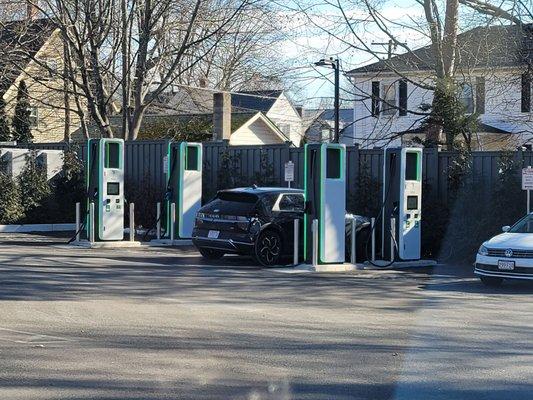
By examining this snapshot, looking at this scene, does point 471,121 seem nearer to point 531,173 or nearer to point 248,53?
point 531,173

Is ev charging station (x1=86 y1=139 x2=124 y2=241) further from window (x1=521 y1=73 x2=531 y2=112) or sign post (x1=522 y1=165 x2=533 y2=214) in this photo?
window (x1=521 y1=73 x2=531 y2=112)

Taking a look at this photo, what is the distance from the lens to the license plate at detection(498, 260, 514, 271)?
16422mm

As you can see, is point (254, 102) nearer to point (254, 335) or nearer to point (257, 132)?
point (257, 132)

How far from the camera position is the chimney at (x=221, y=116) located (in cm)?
3778

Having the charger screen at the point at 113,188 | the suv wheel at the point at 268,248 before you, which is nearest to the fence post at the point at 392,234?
the suv wheel at the point at 268,248

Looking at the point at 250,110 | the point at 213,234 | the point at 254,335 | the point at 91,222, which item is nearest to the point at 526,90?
the point at 213,234

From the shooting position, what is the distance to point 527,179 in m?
19.5

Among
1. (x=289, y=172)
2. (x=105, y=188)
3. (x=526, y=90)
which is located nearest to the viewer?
(x=105, y=188)

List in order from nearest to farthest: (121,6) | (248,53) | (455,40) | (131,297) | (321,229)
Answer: (131,297) < (321,229) < (455,40) < (121,6) < (248,53)

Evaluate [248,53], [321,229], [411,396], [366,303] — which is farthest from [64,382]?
[248,53]

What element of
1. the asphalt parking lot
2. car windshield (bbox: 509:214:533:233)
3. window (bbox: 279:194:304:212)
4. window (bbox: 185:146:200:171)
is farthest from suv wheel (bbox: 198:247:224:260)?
car windshield (bbox: 509:214:533:233)

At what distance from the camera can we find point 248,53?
44.1 m

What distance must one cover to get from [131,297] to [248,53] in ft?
103

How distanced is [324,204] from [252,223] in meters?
1.53
